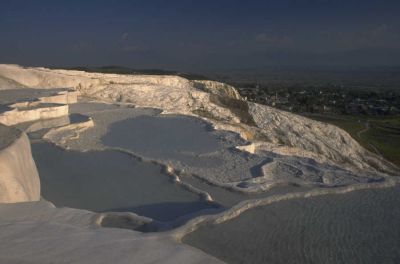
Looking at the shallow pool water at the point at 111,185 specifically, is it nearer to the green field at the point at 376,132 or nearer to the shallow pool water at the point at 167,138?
the shallow pool water at the point at 167,138

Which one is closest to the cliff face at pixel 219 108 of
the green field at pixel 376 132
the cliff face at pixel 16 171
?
the green field at pixel 376 132

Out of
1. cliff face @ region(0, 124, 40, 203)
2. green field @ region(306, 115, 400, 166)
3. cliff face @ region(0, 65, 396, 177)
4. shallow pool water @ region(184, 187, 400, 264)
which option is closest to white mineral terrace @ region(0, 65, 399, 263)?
cliff face @ region(0, 124, 40, 203)

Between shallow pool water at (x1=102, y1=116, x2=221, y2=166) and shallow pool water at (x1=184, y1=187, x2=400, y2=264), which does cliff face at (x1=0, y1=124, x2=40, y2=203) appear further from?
shallow pool water at (x1=102, y1=116, x2=221, y2=166)

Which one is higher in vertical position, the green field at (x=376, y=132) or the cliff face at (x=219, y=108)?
the cliff face at (x=219, y=108)

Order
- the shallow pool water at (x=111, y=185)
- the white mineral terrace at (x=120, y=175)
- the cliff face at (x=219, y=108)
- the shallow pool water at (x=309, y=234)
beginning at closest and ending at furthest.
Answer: the white mineral terrace at (x=120, y=175) < the shallow pool water at (x=309, y=234) < the shallow pool water at (x=111, y=185) < the cliff face at (x=219, y=108)

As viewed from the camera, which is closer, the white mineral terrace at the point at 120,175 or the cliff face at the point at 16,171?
the white mineral terrace at the point at 120,175

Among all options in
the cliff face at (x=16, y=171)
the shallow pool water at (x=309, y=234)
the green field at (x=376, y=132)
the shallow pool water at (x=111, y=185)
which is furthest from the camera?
the green field at (x=376, y=132)

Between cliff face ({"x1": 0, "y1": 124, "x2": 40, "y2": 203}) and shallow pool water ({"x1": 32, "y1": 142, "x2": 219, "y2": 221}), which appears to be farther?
shallow pool water ({"x1": 32, "y1": 142, "x2": 219, "y2": 221})
